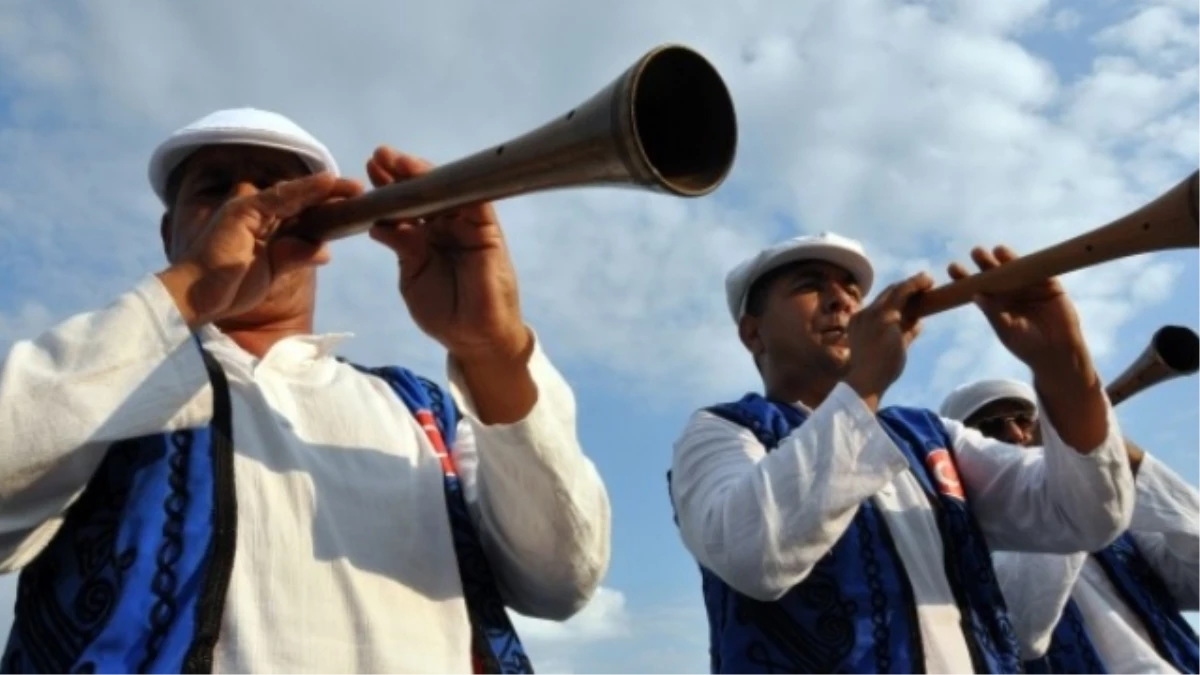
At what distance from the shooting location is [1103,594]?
5.15 meters

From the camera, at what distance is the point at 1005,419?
5883 mm

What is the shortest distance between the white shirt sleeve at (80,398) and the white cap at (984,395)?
14.1ft

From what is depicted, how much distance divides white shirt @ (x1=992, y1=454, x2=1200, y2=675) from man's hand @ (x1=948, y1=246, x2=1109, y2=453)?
0.86 meters

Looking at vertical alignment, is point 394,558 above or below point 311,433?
below

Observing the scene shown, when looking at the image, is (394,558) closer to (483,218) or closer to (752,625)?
(483,218)

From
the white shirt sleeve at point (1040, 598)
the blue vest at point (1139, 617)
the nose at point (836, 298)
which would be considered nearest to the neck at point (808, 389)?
the nose at point (836, 298)

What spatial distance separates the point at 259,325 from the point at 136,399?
69 cm

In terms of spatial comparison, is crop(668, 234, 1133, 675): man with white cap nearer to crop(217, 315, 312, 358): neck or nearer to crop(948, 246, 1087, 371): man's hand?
crop(948, 246, 1087, 371): man's hand

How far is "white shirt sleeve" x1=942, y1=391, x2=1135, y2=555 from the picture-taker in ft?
12.4

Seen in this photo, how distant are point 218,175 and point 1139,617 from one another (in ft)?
12.8

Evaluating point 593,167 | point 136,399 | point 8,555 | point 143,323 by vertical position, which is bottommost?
point 8,555

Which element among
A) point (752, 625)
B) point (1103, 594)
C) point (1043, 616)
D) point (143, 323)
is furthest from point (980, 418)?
point (143, 323)

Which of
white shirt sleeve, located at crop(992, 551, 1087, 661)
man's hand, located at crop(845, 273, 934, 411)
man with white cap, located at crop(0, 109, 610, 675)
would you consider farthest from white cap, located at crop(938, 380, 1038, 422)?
man with white cap, located at crop(0, 109, 610, 675)

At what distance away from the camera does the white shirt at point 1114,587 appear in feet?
14.7
